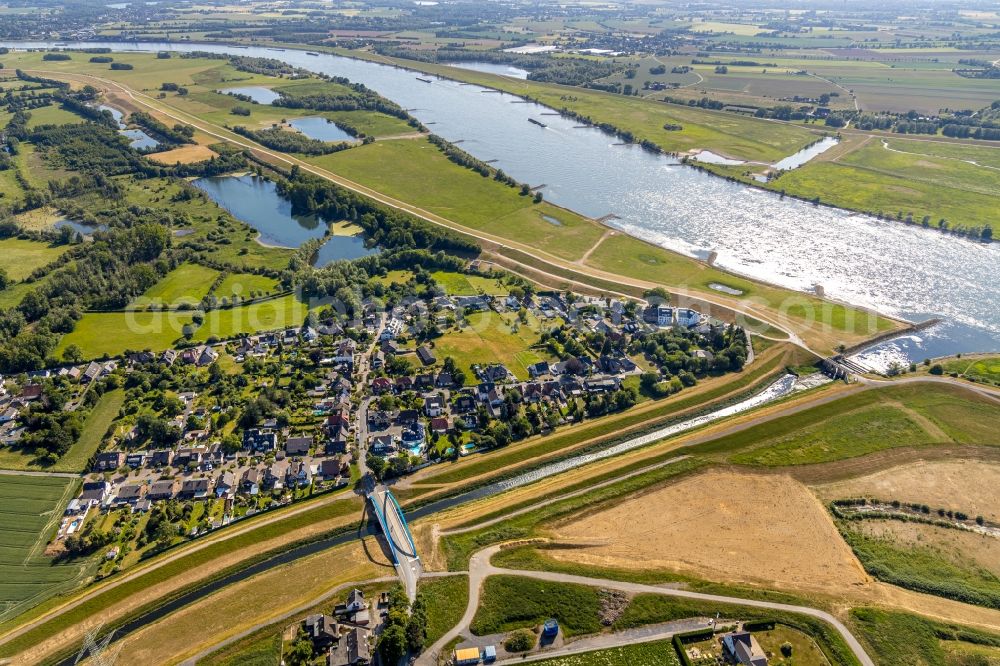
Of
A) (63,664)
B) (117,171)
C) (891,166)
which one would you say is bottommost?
(63,664)

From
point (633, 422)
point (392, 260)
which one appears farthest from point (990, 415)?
point (392, 260)

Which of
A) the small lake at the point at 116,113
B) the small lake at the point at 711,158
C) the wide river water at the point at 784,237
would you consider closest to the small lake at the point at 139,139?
the small lake at the point at 116,113

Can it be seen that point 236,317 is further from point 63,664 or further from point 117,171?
point 117,171

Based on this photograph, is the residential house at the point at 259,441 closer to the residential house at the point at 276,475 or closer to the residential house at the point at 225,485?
the residential house at the point at 276,475

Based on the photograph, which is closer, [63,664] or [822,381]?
[63,664]

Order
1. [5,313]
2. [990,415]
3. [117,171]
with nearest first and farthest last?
[990,415] < [5,313] < [117,171]

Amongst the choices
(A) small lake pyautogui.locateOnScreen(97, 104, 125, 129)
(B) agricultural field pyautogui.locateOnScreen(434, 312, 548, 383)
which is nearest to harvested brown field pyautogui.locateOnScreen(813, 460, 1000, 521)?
(B) agricultural field pyautogui.locateOnScreen(434, 312, 548, 383)

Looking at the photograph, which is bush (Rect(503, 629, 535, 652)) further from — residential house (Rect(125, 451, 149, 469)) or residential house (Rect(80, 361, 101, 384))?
residential house (Rect(80, 361, 101, 384))
